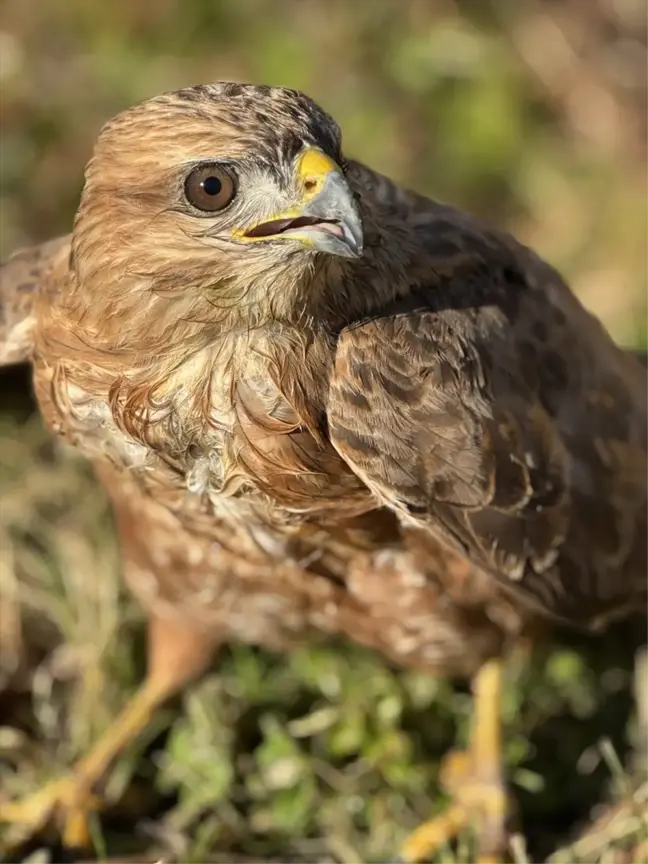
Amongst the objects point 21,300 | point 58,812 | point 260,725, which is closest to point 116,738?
point 58,812

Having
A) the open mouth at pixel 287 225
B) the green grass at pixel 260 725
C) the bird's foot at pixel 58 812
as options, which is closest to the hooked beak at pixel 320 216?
the open mouth at pixel 287 225

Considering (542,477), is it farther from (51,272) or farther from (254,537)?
(51,272)

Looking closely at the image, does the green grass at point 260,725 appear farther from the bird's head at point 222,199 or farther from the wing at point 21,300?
the bird's head at point 222,199

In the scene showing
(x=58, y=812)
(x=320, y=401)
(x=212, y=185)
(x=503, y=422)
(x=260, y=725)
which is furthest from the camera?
(x=260, y=725)

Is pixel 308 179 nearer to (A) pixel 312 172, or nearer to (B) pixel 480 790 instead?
(A) pixel 312 172

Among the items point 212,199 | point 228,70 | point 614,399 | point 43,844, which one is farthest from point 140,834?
point 228,70

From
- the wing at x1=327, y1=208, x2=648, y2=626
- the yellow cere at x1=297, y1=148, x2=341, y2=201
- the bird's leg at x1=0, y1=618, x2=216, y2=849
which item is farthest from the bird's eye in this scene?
the bird's leg at x1=0, y1=618, x2=216, y2=849
